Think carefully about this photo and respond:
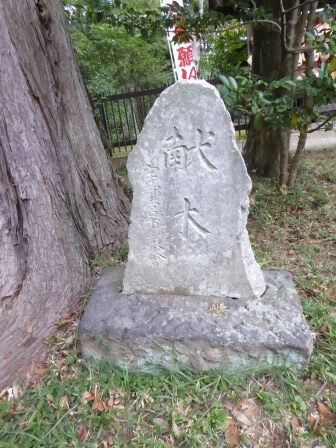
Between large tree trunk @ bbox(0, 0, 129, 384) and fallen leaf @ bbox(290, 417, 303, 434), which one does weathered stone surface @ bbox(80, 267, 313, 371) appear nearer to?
fallen leaf @ bbox(290, 417, 303, 434)

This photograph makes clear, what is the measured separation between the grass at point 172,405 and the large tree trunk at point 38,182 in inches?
10.0

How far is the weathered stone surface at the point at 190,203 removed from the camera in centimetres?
221

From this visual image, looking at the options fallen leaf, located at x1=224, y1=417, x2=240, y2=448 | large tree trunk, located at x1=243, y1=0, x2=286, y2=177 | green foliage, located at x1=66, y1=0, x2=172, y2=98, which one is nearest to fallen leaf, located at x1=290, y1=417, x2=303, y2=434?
fallen leaf, located at x1=224, y1=417, x2=240, y2=448

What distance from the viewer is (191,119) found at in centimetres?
221

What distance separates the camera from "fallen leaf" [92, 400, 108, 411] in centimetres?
211

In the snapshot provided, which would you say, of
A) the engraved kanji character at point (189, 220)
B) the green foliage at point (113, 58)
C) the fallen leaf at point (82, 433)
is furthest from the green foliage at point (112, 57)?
the fallen leaf at point (82, 433)

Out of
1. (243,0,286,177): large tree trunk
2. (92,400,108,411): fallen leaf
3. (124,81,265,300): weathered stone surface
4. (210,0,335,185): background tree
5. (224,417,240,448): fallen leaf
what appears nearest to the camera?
(224,417,240,448): fallen leaf

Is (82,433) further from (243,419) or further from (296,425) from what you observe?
(296,425)

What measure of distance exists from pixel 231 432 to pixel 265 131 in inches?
148

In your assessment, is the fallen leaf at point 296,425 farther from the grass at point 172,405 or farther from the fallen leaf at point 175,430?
the fallen leaf at point 175,430

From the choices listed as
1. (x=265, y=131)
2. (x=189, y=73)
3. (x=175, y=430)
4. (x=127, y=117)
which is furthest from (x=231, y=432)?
(x=189, y=73)

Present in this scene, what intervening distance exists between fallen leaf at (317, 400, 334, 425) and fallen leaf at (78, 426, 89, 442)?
1254 mm

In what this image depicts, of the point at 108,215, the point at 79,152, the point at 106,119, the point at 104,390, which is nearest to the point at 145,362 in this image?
the point at 104,390

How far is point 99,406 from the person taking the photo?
212cm
